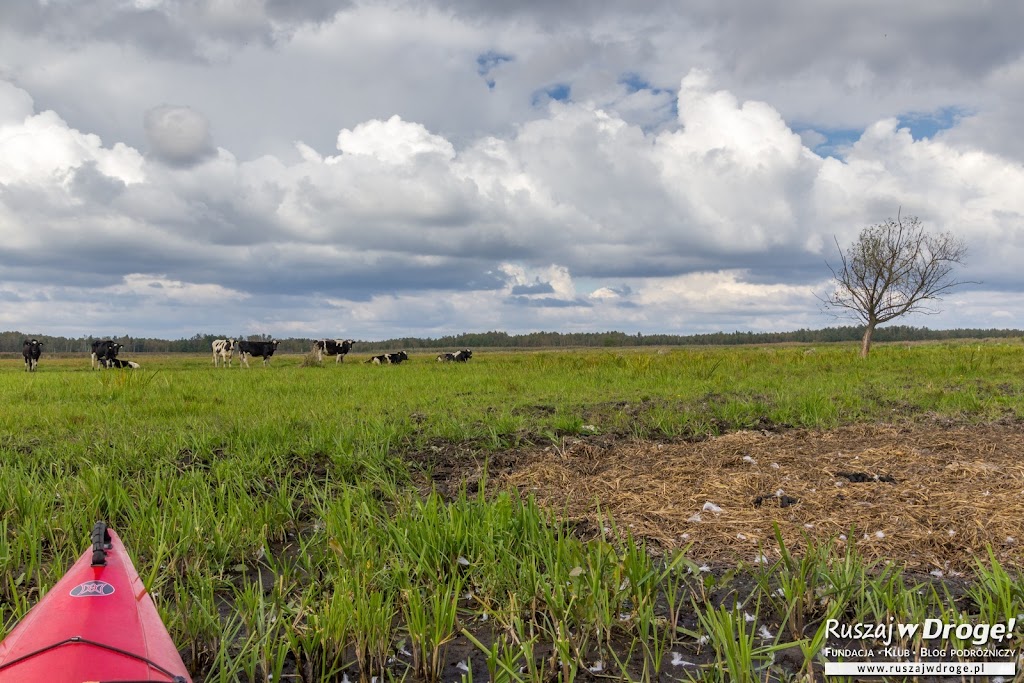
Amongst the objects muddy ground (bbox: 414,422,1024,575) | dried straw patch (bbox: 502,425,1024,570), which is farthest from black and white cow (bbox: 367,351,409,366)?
dried straw patch (bbox: 502,425,1024,570)

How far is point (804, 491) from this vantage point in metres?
5.55

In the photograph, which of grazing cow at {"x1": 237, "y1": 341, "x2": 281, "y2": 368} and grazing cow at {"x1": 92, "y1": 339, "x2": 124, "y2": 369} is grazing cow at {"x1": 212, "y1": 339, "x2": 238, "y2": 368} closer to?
grazing cow at {"x1": 237, "y1": 341, "x2": 281, "y2": 368}

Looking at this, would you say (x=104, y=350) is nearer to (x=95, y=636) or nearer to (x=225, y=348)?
(x=225, y=348)

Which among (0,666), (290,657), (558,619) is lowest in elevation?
(290,657)

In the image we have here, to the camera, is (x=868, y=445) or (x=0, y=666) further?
(x=868, y=445)

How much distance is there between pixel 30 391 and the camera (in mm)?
15664

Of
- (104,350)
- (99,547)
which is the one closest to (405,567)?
(99,547)

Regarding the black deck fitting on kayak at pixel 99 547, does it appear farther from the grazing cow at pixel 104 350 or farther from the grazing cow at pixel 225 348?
the grazing cow at pixel 225 348

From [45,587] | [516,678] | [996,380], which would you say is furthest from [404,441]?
[996,380]

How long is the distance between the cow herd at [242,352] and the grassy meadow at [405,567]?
27407mm

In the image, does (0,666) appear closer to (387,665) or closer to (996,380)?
(387,665)

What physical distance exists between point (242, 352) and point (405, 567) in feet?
127

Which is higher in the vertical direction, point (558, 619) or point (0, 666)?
point (0, 666)

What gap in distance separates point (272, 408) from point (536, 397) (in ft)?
16.2
